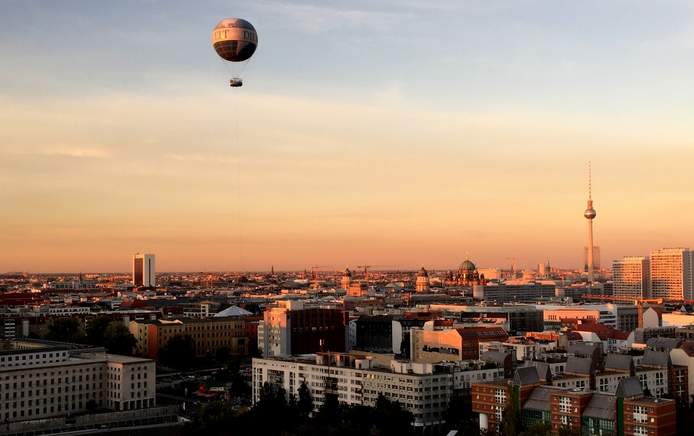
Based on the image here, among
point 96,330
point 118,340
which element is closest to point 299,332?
point 118,340

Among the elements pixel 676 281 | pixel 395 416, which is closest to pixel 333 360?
pixel 395 416

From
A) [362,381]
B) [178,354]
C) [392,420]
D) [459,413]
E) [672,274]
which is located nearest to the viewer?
[392,420]

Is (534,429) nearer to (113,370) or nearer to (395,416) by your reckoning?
(395,416)

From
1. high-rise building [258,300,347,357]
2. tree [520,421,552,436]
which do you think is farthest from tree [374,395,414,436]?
high-rise building [258,300,347,357]

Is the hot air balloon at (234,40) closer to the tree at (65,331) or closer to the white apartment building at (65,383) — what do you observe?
the white apartment building at (65,383)

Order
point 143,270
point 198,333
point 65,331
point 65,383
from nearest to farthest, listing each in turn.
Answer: point 65,383
point 198,333
point 65,331
point 143,270

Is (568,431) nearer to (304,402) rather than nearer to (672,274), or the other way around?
(304,402)
